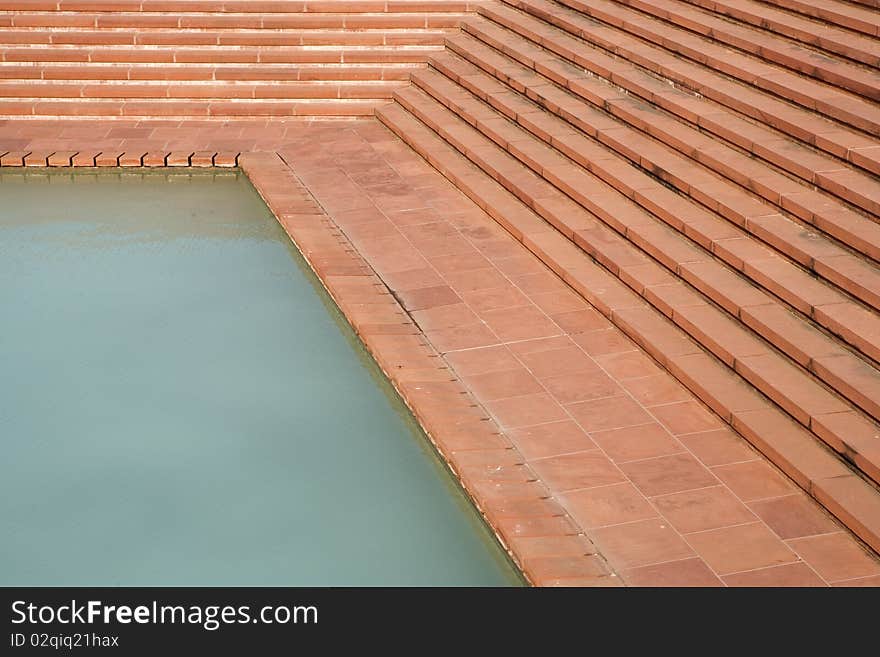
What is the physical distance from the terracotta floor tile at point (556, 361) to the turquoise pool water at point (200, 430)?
73 centimetres

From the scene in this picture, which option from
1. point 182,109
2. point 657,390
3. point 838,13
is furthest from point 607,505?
point 182,109

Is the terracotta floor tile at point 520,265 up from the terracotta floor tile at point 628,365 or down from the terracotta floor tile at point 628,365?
up

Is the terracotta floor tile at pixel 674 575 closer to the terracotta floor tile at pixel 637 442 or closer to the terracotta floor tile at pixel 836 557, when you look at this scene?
the terracotta floor tile at pixel 836 557

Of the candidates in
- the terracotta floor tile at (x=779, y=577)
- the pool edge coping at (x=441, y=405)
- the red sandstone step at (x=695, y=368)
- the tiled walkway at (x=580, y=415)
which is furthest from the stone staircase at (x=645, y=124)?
the pool edge coping at (x=441, y=405)

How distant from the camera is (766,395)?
236 inches

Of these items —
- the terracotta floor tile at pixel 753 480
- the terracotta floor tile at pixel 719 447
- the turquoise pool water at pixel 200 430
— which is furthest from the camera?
the terracotta floor tile at pixel 719 447

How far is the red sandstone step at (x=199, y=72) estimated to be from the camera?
10828 millimetres

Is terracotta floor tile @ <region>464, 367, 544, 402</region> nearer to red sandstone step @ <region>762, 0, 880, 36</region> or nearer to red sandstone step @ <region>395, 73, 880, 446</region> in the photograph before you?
red sandstone step @ <region>395, 73, 880, 446</region>

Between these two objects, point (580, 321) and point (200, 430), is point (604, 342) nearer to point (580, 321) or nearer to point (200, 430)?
point (580, 321)

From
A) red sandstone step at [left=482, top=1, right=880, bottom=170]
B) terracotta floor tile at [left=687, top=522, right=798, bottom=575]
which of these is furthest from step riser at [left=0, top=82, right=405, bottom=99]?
terracotta floor tile at [left=687, top=522, right=798, bottom=575]

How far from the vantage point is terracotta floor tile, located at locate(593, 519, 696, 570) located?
5016 mm

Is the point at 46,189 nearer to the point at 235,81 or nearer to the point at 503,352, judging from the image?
the point at 235,81

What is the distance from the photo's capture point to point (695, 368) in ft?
20.6

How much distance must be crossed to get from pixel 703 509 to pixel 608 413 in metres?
0.89
